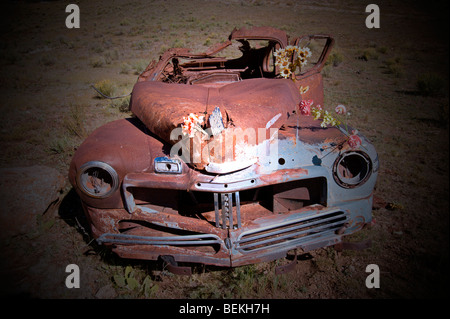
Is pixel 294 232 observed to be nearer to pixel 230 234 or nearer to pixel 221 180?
pixel 230 234

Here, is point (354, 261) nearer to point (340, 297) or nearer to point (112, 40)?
point (340, 297)

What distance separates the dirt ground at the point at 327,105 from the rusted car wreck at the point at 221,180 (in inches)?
17.0

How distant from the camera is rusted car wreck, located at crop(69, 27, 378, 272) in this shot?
1945 millimetres

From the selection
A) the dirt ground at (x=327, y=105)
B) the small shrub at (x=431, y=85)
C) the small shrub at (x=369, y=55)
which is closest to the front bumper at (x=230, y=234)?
the dirt ground at (x=327, y=105)

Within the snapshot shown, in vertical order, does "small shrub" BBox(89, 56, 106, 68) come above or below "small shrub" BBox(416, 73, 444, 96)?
above

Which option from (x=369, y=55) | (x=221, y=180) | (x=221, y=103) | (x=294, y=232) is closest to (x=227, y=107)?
(x=221, y=103)

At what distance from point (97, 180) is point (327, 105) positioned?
16.7ft

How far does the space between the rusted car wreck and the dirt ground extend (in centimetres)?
43

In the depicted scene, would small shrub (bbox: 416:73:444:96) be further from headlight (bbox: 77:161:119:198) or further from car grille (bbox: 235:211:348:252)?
headlight (bbox: 77:161:119:198)

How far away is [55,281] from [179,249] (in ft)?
4.23

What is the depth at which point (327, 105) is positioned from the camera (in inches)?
228

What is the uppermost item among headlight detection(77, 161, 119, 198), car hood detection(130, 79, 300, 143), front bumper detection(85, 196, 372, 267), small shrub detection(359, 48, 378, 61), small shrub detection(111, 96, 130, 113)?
small shrub detection(359, 48, 378, 61)

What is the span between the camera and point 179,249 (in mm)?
2113

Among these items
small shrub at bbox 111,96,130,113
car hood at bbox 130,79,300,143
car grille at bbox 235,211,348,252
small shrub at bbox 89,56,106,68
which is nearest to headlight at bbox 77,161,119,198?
car hood at bbox 130,79,300,143
